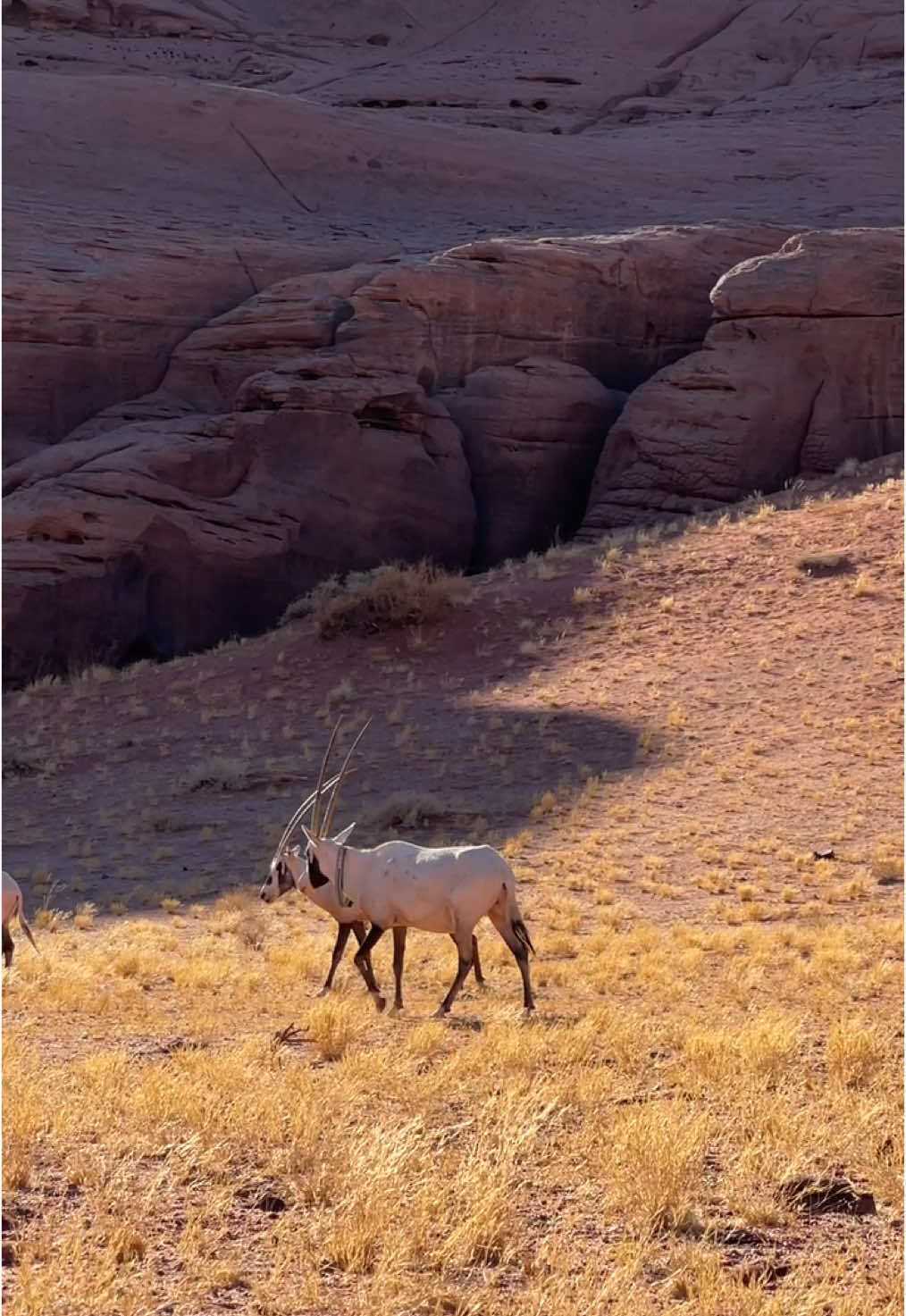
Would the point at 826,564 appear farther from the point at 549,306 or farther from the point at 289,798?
the point at 549,306

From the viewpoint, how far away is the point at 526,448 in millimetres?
32031

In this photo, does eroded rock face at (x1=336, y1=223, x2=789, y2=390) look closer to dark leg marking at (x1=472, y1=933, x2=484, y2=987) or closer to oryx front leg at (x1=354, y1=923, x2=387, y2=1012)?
dark leg marking at (x1=472, y1=933, x2=484, y2=987)

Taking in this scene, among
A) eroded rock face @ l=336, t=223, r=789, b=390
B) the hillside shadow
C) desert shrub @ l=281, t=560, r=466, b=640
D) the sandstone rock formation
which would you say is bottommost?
the hillside shadow

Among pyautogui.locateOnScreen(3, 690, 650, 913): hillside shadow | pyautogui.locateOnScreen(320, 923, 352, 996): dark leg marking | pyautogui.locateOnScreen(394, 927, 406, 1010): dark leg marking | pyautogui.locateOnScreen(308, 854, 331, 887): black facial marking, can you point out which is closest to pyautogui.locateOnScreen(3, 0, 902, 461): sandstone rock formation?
pyautogui.locateOnScreen(3, 690, 650, 913): hillside shadow

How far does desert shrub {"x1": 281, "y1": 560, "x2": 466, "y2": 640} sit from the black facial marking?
15.1 meters

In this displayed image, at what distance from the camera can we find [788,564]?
26625 millimetres

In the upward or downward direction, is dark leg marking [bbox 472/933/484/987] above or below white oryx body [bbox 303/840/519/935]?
below

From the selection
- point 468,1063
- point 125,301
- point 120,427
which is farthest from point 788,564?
point 468,1063

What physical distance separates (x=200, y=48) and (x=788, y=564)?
41.4m

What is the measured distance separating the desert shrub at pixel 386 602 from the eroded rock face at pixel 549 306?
6.42 metres

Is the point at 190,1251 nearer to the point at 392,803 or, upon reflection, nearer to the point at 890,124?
the point at 392,803

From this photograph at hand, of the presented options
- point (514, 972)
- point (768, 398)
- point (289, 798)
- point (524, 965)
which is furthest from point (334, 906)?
point (768, 398)

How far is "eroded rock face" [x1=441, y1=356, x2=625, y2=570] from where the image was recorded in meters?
31.9

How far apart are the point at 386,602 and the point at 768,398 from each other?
9664 mm
